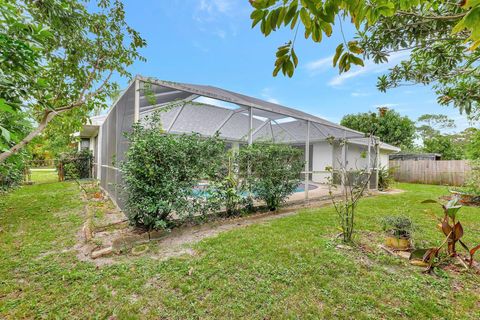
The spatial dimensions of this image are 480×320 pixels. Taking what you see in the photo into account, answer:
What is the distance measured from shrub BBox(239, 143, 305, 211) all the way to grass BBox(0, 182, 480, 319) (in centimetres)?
175

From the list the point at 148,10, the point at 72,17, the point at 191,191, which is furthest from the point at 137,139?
the point at 148,10

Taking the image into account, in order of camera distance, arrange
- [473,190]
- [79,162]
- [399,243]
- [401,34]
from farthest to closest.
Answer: [79,162] < [473,190] < [399,243] < [401,34]

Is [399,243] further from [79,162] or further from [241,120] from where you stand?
[79,162]

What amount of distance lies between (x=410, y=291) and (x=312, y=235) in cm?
178

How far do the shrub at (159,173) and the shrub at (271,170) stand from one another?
1.41 m

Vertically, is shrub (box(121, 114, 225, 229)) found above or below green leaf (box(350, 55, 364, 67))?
below

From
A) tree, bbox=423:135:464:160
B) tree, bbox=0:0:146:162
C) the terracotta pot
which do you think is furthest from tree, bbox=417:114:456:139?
tree, bbox=0:0:146:162

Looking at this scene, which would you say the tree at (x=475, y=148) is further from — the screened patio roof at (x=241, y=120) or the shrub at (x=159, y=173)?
the shrub at (x=159, y=173)

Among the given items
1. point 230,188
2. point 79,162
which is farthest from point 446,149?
point 79,162

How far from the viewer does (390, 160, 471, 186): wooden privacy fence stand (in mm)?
13422

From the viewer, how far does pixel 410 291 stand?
2.50 m

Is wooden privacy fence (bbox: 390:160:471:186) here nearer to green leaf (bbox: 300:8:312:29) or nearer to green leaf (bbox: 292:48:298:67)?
green leaf (bbox: 292:48:298:67)

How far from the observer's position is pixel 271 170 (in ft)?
18.7

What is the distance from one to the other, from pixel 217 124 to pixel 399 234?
835cm
